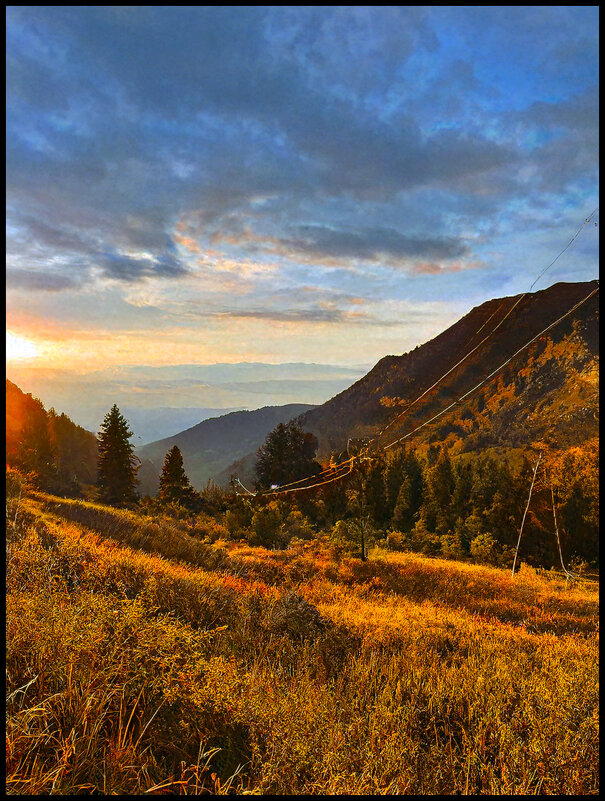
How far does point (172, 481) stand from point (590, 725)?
38.9 m

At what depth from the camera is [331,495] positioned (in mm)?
40969

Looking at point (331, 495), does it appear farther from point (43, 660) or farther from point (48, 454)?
point (43, 660)

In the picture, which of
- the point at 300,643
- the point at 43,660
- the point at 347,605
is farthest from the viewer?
the point at 347,605

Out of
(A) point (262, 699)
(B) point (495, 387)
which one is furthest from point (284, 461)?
(B) point (495, 387)

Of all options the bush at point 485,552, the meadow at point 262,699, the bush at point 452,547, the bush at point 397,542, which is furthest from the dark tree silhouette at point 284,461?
the meadow at point 262,699

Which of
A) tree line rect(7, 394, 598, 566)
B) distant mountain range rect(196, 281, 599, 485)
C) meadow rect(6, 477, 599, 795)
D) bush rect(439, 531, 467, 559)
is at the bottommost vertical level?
bush rect(439, 531, 467, 559)

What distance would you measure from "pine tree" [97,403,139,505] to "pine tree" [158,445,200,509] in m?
3.76

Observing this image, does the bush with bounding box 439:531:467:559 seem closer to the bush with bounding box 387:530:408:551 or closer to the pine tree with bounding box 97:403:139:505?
the bush with bounding box 387:530:408:551

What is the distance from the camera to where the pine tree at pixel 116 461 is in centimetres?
4031

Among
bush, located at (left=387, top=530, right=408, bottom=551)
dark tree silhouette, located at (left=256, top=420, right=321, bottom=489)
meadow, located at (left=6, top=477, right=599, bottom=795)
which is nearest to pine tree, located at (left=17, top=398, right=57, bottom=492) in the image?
dark tree silhouette, located at (left=256, top=420, right=321, bottom=489)

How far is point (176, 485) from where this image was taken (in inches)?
1513

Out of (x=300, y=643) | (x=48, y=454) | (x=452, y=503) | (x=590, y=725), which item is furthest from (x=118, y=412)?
(x=590, y=725)

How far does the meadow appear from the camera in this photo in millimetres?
3129

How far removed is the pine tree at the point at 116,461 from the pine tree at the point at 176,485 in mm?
3760
